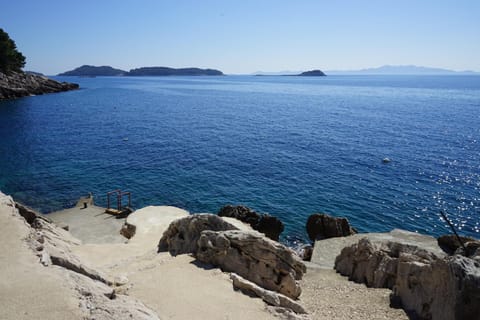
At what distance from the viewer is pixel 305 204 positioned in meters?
39.2

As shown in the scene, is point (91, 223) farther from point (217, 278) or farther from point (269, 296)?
point (269, 296)

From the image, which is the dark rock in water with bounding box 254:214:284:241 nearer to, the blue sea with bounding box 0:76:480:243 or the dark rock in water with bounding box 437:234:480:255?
the blue sea with bounding box 0:76:480:243

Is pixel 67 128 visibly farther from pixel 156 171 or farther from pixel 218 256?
pixel 218 256

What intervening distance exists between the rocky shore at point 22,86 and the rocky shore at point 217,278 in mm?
127235

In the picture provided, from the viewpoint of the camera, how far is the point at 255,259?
17.1 metres

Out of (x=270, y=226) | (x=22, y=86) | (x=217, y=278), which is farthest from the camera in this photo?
(x=22, y=86)

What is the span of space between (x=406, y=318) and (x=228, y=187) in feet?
100

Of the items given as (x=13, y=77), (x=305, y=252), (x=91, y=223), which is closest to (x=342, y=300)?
(x=305, y=252)

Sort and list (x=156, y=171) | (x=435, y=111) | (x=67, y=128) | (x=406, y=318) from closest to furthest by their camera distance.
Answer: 1. (x=406, y=318)
2. (x=156, y=171)
3. (x=67, y=128)
4. (x=435, y=111)

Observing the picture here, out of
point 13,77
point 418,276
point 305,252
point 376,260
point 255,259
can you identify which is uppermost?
point 13,77

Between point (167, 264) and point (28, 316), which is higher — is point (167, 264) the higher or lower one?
the lower one

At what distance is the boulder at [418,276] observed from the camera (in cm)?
1271

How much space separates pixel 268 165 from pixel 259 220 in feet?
66.8

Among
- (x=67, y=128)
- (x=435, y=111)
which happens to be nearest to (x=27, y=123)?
(x=67, y=128)
